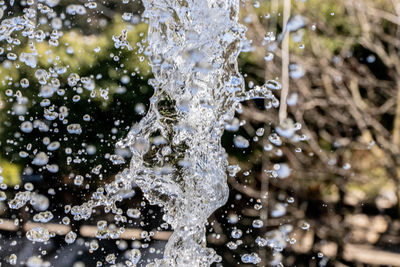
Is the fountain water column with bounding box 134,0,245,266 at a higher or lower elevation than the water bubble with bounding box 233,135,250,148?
higher

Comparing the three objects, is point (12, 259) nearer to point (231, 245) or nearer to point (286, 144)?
point (231, 245)

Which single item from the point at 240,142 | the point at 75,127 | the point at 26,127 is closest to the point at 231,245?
the point at 240,142

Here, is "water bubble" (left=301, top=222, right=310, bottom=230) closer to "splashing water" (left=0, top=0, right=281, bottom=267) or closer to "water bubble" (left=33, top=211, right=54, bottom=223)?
"water bubble" (left=33, top=211, right=54, bottom=223)

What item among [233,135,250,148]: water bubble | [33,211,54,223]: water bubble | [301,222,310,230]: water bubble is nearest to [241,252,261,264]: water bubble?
[301,222,310,230]: water bubble

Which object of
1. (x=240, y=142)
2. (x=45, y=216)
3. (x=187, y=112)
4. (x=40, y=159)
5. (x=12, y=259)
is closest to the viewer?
(x=187, y=112)

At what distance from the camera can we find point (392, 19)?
3617 millimetres

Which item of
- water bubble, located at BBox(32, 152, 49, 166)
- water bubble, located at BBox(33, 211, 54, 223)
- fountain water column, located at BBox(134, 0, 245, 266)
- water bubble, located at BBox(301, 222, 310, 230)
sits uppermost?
fountain water column, located at BBox(134, 0, 245, 266)

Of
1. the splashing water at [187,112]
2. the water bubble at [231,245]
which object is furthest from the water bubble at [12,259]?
the splashing water at [187,112]

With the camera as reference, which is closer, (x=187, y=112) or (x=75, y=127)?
(x=187, y=112)

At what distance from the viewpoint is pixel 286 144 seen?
3.60m

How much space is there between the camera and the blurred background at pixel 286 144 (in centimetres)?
317

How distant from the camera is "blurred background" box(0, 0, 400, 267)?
3166 mm

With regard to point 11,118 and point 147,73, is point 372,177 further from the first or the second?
point 11,118

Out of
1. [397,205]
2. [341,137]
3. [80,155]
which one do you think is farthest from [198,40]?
[397,205]
